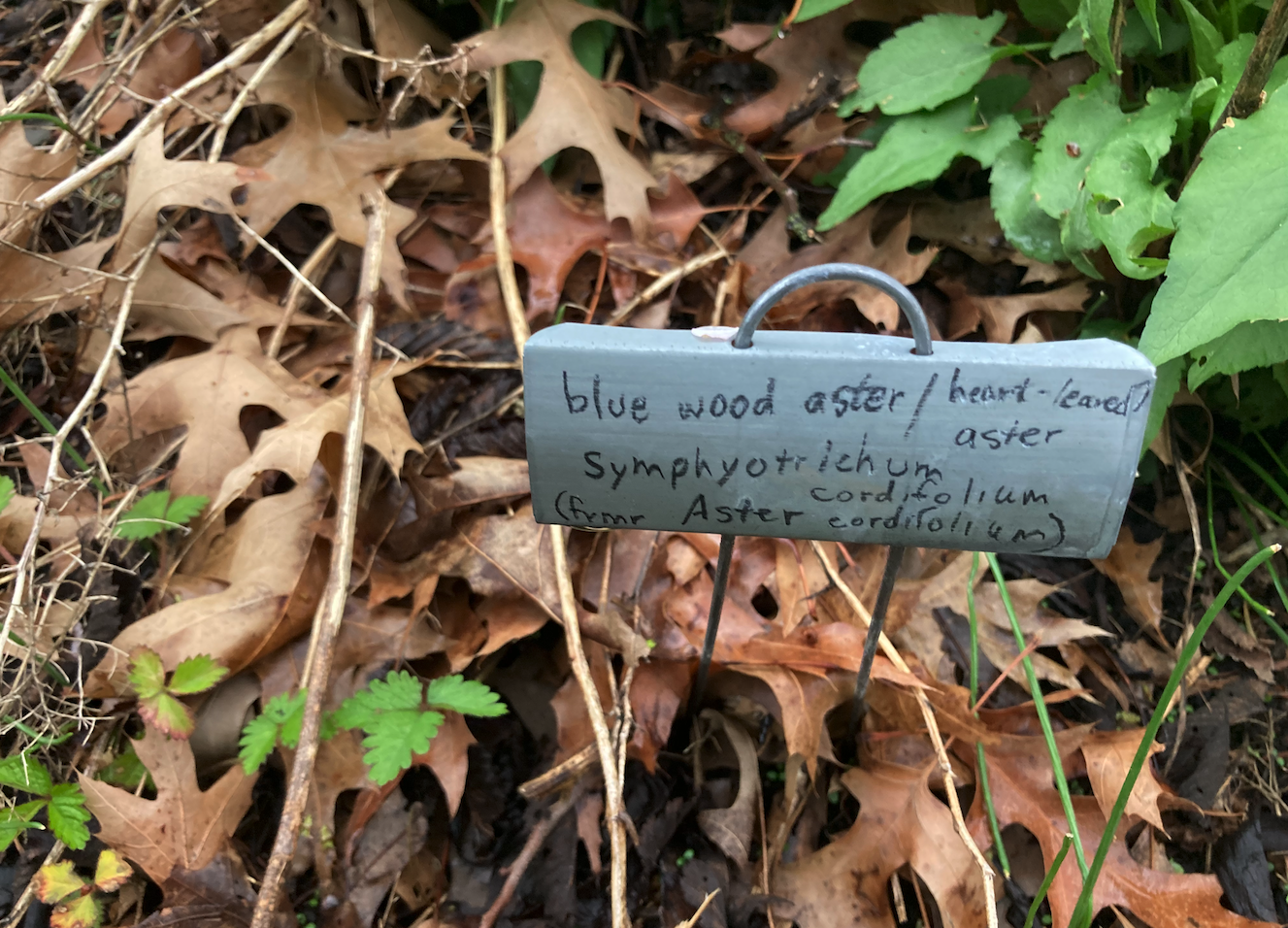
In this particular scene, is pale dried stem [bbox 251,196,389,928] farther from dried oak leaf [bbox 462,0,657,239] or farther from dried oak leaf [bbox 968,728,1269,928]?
dried oak leaf [bbox 968,728,1269,928]

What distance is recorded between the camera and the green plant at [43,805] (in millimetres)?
1003

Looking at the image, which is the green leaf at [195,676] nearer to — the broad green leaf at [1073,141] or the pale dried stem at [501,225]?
the pale dried stem at [501,225]

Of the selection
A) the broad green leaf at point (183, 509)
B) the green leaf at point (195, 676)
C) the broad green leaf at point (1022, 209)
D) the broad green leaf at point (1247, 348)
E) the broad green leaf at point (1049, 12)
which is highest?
the broad green leaf at point (1049, 12)

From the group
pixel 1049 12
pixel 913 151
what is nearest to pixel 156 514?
pixel 913 151

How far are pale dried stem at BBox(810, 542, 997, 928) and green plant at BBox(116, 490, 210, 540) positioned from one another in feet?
3.48

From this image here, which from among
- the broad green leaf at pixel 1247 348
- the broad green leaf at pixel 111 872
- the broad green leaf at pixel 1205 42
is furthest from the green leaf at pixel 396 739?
the broad green leaf at pixel 1205 42

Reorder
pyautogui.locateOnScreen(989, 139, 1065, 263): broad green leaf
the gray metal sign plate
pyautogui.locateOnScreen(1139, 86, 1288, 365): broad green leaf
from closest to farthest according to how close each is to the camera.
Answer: the gray metal sign plate → pyautogui.locateOnScreen(1139, 86, 1288, 365): broad green leaf → pyautogui.locateOnScreen(989, 139, 1065, 263): broad green leaf

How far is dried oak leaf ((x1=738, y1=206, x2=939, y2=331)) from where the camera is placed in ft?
4.96

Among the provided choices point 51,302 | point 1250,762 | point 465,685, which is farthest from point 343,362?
point 1250,762

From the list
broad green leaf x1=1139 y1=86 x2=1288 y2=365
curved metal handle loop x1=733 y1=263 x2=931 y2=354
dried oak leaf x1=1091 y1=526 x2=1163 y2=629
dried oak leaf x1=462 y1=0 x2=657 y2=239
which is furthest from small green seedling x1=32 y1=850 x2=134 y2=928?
dried oak leaf x1=1091 y1=526 x2=1163 y2=629

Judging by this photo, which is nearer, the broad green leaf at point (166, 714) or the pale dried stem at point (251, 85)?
the broad green leaf at point (166, 714)

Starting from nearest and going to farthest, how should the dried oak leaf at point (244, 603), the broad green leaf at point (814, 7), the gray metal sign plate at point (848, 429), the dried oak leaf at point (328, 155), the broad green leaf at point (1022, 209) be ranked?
the gray metal sign plate at point (848, 429), the dried oak leaf at point (244, 603), the broad green leaf at point (1022, 209), the broad green leaf at point (814, 7), the dried oak leaf at point (328, 155)

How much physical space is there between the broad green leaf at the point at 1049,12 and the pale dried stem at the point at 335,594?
A: 1279 millimetres

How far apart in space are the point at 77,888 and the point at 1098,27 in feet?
6.33
